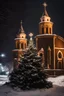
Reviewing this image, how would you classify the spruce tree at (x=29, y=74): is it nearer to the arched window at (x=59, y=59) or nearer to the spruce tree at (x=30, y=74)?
the spruce tree at (x=30, y=74)

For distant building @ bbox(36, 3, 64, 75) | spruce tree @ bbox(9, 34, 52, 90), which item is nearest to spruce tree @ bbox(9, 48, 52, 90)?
spruce tree @ bbox(9, 34, 52, 90)

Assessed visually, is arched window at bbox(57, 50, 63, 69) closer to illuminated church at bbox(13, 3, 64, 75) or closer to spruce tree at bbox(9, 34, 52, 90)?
illuminated church at bbox(13, 3, 64, 75)

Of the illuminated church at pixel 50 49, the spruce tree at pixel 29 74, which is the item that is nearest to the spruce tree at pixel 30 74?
the spruce tree at pixel 29 74

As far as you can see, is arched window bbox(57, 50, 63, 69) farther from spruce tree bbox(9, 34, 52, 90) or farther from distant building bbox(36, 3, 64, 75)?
spruce tree bbox(9, 34, 52, 90)

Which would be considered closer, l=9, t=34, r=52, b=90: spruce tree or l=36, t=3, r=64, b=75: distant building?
l=9, t=34, r=52, b=90: spruce tree

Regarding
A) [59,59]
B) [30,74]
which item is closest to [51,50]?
[59,59]

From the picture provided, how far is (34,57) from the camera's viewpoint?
2433 cm

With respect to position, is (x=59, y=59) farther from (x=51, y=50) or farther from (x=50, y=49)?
(x=50, y=49)

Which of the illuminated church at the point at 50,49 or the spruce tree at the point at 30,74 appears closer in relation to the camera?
the spruce tree at the point at 30,74

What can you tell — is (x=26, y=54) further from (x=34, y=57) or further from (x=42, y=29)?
(x=42, y=29)

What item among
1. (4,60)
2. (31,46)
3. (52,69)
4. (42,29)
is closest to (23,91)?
(31,46)

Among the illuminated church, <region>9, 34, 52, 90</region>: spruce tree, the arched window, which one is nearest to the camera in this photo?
<region>9, 34, 52, 90</region>: spruce tree

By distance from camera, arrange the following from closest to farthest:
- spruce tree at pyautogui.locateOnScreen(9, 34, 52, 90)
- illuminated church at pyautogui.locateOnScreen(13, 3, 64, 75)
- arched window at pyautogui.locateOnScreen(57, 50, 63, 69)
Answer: spruce tree at pyautogui.locateOnScreen(9, 34, 52, 90), illuminated church at pyautogui.locateOnScreen(13, 3, 64, 75), arched window at pyautogui.locateOnScreen(57, 50, 63, 69)

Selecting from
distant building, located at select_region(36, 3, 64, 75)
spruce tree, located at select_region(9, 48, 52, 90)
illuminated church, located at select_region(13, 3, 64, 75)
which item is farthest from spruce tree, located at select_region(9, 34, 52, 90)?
distant building, located at select_region(36, 3, 64, 75)
